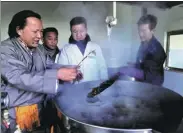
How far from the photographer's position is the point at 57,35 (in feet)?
4.01

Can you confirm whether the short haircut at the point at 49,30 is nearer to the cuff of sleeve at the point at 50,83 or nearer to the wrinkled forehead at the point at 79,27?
the wrinkled forehead at the point at 79,27

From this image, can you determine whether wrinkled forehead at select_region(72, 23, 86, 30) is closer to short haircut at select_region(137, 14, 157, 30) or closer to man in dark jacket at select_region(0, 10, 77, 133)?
man in dark jacket at select_region(0, 10, 77, 133)

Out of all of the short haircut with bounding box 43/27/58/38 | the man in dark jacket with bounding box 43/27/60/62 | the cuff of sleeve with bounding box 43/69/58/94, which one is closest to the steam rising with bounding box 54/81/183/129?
the cuff of sleeve with bounding box 43/69/58/94

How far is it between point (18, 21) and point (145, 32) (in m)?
0.73

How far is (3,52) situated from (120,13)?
688 mm

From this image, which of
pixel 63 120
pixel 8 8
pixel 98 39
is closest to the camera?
pixel 63 120

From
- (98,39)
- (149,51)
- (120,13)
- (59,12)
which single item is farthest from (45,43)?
(149,51)

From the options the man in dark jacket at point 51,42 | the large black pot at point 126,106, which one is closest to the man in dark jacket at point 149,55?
the large black pot at point 126,106

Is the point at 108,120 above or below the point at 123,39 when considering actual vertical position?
below

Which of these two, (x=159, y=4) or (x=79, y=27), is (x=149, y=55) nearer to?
(x=159, y=4)

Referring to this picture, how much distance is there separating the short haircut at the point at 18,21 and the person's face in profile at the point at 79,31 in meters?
0.24

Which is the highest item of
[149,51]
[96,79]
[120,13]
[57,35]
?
[120,13]

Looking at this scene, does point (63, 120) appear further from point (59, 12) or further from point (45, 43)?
point (59, 12)

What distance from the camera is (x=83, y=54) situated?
1300 mm
